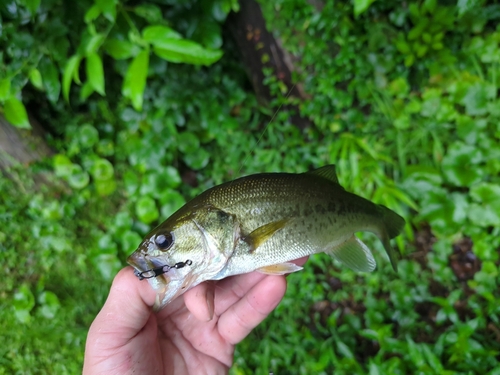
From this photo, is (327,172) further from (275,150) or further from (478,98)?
(478,98)

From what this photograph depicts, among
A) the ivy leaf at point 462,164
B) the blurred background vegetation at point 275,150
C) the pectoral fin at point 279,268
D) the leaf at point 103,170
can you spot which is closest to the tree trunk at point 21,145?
the blurred background vegetation at point 275,150

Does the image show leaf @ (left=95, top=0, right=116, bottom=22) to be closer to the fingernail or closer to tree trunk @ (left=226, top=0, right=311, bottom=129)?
tree trunk @ (left=226, top=0, right=311, bottom=129)

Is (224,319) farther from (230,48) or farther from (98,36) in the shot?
(230,48)

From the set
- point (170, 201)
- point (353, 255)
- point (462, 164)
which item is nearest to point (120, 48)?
point (170, 201)

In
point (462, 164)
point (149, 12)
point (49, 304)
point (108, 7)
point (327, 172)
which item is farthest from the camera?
point (49, 304)

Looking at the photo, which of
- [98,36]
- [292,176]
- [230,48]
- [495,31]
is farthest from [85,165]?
[495,31]

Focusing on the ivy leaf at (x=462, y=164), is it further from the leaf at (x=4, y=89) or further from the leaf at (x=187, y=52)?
the leaf at (x=4, y=89)
